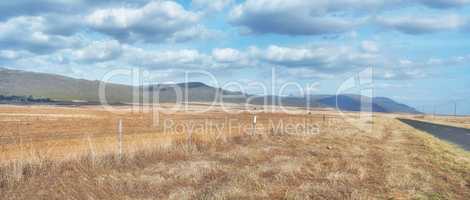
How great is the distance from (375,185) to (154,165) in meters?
6.60

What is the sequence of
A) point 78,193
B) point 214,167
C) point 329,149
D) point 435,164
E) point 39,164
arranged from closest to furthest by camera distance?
point 78,193
point 39,164
point 214,167
point 435,164
point 329,149

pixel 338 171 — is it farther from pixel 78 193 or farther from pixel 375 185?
pixel 78 193

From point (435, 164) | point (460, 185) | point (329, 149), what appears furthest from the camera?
point (329, 149)

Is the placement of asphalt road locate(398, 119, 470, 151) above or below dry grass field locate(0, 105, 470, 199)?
below

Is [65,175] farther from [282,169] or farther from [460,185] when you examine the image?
[460,185]

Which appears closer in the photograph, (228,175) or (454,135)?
(228,175)

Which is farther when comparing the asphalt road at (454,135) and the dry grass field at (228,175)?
the asphalt road at (454,135)

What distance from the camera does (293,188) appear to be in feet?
37.0

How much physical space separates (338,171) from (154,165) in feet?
18.4

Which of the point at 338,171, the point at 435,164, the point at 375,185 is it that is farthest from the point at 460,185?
the point at 435,164

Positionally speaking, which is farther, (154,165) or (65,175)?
(154,165)

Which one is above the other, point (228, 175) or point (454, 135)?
point (228, 175)

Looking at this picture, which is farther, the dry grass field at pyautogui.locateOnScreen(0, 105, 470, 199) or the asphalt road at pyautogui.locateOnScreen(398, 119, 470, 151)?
the asphalt road at pyautogui.locateOnScreen(398, 119, 470, 151)

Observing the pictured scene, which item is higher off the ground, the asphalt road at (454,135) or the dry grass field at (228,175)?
the dry grass field at (228,175)
